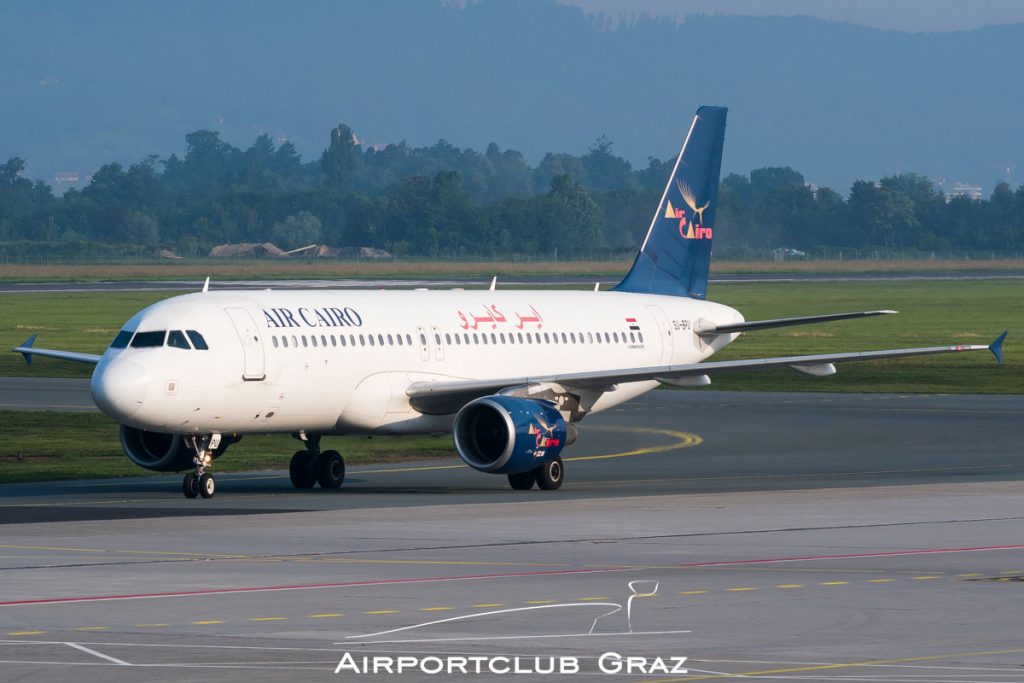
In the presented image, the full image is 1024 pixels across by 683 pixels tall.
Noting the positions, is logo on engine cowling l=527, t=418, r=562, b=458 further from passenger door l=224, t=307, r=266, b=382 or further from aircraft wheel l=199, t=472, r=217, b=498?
aircraft wheel l=199, t=472, r=217, b=498

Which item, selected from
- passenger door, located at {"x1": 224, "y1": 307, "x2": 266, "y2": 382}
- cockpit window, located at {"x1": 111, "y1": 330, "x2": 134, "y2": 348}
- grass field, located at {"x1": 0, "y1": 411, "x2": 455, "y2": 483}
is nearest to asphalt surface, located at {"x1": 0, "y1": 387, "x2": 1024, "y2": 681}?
grass field, located at {"x1": 0, "y1": 411, "x2": 455, "y2": 483}

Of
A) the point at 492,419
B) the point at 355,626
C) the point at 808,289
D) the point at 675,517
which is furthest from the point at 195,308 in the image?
the point at 808,289

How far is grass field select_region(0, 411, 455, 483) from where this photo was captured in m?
43.2

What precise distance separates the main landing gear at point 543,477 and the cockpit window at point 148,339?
298 inches

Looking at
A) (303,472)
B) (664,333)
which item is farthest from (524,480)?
(664,333)

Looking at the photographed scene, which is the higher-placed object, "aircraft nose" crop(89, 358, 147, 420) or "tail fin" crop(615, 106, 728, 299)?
"tail fin" crop(615, 106, 728, 299)

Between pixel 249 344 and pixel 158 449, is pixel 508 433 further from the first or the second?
pixel 158 449

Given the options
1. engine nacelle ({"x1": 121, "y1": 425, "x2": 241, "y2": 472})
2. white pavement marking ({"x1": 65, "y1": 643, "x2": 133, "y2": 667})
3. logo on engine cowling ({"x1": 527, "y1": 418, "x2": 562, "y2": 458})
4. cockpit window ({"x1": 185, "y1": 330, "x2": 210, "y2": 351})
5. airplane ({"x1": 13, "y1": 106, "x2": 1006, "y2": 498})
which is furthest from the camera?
engine nacelle ({"x1": 121, "y1": 425, "x2": 241, "y2": 472})

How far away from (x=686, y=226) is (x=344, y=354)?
14408mm

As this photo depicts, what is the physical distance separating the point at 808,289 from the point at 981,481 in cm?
10831

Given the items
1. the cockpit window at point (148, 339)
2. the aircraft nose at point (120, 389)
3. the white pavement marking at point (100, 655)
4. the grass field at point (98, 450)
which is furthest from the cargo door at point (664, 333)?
the white pavement marking at point (100, 655)

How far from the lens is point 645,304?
46.9 metres

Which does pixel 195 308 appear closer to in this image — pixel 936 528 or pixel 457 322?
pixel 457 322

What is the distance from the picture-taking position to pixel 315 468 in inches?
1554
